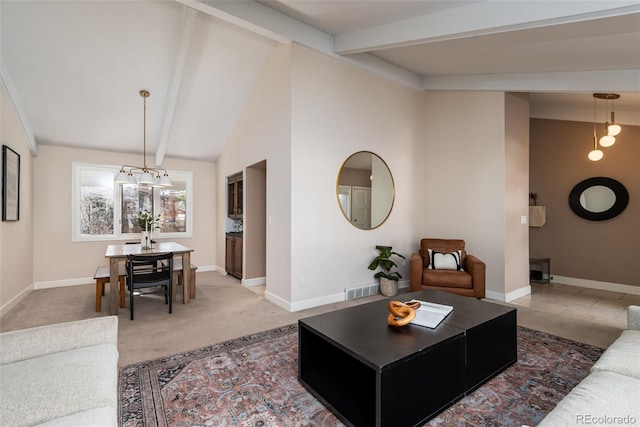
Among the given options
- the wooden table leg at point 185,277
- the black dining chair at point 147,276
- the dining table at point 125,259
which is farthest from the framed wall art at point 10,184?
the wooden table leg at point 185,277

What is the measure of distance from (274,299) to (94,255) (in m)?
3.65

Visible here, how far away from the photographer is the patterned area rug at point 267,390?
182 cm

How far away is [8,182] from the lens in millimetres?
3795

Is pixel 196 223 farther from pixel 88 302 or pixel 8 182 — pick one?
pixel 8 182

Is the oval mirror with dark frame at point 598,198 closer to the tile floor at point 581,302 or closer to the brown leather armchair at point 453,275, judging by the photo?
the tile floor at point 581,302

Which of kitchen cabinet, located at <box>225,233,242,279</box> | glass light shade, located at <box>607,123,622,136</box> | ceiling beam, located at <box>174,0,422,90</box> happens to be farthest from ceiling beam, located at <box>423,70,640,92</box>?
kitchen cabinet, located at <box>225,233,242,279</box>

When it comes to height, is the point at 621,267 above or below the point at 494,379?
above

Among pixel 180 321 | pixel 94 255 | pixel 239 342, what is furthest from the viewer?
pixel 94 255

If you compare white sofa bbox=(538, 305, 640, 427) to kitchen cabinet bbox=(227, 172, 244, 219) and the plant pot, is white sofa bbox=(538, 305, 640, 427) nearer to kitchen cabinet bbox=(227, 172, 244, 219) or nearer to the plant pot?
the plant pot

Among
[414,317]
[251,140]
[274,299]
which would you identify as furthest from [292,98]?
[414,317]

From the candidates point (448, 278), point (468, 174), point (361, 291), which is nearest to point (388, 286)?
point (361, 291)

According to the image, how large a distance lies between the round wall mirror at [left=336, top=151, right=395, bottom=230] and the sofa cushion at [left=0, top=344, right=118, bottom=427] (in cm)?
314

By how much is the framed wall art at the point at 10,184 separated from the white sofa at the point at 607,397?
5262 mm

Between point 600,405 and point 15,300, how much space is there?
5913 mm
